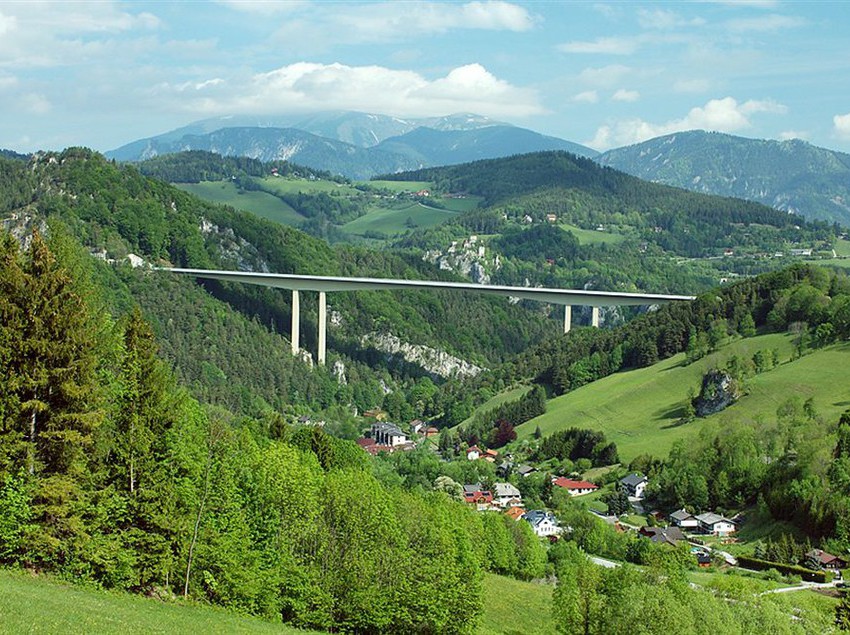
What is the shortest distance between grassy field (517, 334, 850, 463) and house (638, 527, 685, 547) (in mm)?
15143

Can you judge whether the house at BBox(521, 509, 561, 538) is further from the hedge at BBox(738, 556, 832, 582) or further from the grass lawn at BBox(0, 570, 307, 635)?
the grass lawn at BBox(0, 570, 307, 635)

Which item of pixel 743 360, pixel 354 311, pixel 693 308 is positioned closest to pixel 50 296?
pixel 743 360

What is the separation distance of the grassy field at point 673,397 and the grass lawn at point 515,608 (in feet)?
120

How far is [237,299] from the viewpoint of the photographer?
136750 mm

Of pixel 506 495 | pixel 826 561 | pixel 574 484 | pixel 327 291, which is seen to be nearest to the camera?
pixel 826 561

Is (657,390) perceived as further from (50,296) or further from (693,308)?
(50,296)

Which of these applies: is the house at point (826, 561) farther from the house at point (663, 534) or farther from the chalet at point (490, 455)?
the chalet at point (490, 455)

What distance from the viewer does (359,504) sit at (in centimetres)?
3250

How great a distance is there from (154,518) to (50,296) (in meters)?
6.67

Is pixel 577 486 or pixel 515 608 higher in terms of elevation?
pixel 515 608

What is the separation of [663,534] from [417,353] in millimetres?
85882

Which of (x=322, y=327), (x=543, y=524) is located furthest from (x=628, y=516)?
(x=322, y=327)

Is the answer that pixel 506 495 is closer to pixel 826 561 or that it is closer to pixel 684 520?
pixel 684 520

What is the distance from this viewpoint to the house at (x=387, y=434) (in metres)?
100
